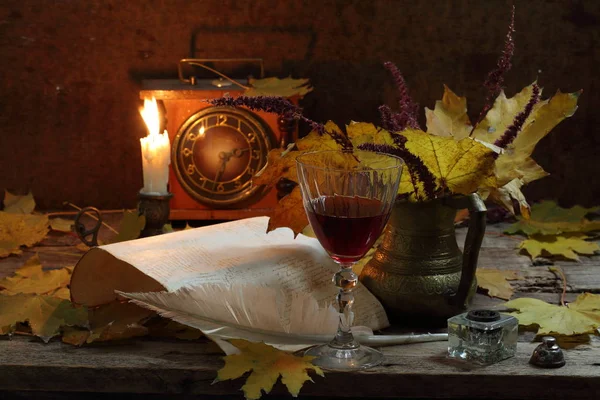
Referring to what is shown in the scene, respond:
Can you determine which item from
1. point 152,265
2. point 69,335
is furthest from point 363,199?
point 69,335

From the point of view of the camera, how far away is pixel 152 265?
1235 mm

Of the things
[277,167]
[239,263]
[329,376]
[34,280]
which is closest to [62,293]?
[34,280]

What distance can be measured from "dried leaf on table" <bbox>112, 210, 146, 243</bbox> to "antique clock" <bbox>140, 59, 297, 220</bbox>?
0.28m

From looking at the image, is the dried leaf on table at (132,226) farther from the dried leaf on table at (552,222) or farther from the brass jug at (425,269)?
the dried leaf on table at (552,222)

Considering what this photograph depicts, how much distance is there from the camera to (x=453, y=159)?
1.20 m

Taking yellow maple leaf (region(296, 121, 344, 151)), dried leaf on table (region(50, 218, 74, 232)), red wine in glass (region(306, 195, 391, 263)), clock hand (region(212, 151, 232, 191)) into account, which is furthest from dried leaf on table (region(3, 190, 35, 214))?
red wine in glass (region(306, 195, 391, 263))

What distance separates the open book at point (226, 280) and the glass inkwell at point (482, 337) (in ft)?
0.45

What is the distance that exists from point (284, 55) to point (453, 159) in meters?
0.97

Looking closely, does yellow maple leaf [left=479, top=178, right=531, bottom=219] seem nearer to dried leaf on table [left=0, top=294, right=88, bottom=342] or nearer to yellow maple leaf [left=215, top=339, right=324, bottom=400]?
yellow maple leaf [left=215, top=339, right=324, bottom=400]

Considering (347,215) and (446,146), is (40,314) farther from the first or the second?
(446,146)

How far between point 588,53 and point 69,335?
144 centimetres

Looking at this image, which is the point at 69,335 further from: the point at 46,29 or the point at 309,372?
the point at 46,29

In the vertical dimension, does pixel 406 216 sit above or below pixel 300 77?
below

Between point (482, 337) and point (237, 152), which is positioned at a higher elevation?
point (237, 152)
